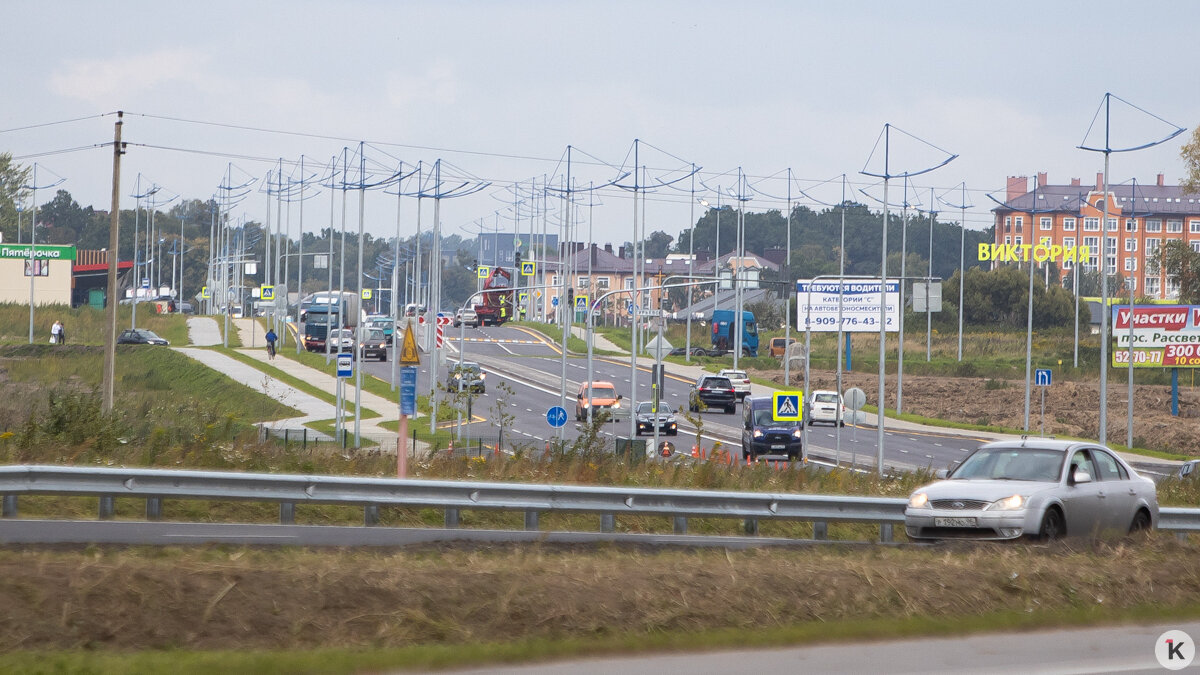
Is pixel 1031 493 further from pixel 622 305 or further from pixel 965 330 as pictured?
pixel 622 305

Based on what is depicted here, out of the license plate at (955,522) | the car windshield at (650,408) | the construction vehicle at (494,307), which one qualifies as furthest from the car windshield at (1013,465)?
the construction vehicle at (494,307)

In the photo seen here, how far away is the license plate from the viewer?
13.5 meters

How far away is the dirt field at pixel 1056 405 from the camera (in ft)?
192

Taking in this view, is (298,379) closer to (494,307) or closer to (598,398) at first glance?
(598,398)

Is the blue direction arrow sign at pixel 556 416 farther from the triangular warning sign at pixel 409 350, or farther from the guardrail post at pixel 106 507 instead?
the guardrail post at pixel 106 507

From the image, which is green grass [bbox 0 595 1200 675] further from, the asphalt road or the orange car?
the orange car

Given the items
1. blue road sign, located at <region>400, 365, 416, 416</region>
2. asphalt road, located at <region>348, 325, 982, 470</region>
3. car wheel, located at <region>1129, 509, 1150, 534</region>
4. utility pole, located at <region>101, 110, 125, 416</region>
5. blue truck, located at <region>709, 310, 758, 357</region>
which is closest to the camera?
car wheel, located at <region>1129, 509, 1150, 534</region>

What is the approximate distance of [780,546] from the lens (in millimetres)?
13859

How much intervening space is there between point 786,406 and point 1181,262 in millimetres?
56213

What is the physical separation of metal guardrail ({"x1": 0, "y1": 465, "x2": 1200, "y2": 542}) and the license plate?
93.8 inches

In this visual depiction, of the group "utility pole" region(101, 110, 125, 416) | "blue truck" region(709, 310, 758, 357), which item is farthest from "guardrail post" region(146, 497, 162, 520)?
"blue truck" region(709, 310, 758, 357)

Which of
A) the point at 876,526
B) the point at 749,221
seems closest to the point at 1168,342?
the point at 876,526

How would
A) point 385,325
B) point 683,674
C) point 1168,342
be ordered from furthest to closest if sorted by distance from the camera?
point 385,325 → point 1168,342 → point 683,674

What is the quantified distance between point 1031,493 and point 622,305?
158 m
